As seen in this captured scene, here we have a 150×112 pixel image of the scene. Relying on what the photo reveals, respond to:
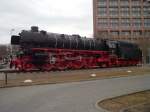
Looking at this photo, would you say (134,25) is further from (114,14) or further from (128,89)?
(128,89)

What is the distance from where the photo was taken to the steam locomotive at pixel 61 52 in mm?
31531

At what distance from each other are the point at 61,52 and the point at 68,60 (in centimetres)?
130

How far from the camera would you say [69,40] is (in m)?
36.5

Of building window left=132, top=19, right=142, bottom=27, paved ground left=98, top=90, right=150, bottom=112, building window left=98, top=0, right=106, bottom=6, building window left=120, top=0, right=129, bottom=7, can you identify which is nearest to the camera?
paved ground left=98, top=90, right=150, bottom=112

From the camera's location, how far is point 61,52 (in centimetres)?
3456

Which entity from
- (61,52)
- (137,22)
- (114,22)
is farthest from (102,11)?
(61,52)

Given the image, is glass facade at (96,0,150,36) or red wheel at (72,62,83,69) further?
glass facade at (96,0,150,36)

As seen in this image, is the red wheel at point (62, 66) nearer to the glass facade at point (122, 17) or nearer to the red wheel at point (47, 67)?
the red wheel at point (47, 67)

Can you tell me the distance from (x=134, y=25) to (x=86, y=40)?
330 ft

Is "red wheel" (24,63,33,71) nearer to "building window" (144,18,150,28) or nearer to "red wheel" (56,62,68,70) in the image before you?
"red wheel" (56,62,68,70)

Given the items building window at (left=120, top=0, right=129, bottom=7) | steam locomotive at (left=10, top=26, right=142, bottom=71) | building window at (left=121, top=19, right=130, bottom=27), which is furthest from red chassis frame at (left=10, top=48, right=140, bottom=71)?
building window at (left=120, top=0, right=129, bottom=7)

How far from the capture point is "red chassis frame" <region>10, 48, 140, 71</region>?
30922 millimetres

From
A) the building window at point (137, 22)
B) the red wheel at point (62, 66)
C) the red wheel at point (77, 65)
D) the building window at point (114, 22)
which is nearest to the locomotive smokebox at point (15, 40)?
the red wheel at point (62, 66)

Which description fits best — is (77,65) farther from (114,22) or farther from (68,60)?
(114,22)
